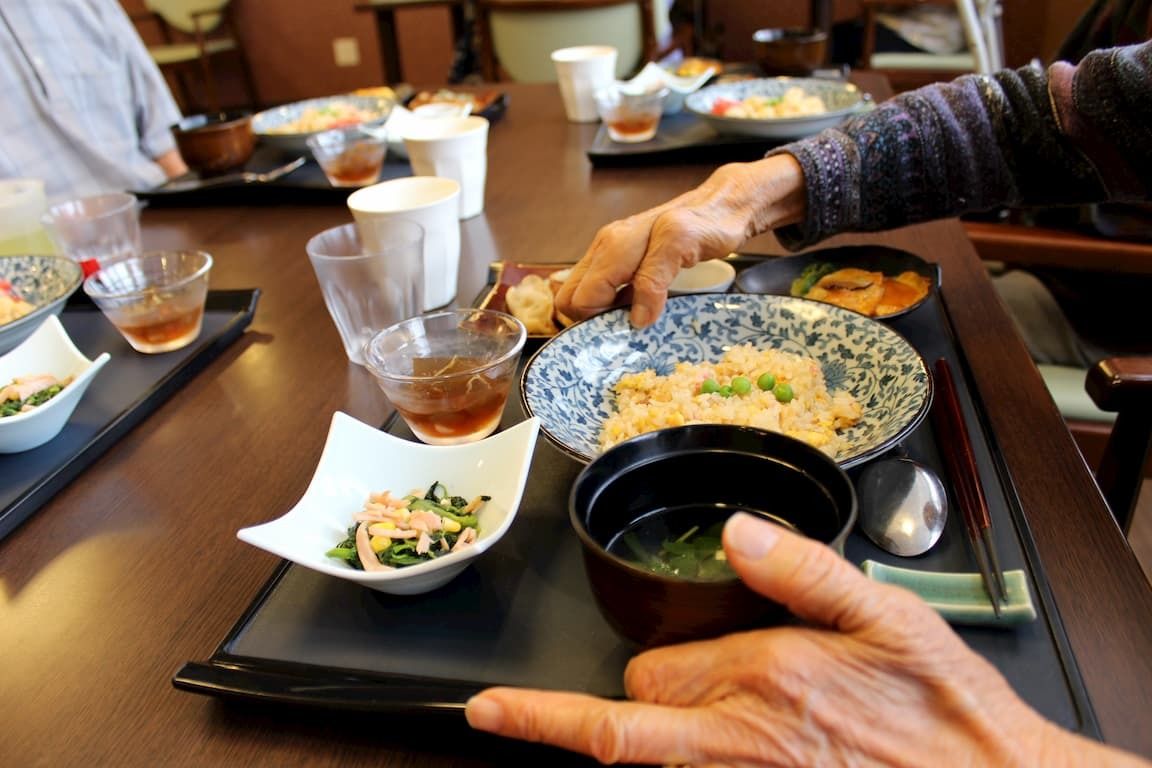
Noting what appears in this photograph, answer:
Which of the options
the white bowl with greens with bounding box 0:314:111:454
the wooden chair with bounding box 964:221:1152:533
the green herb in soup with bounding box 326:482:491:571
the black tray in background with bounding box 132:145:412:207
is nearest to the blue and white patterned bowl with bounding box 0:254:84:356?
the white bowl with greens with bounding box 0:314:111:454

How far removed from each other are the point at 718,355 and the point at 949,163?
0.49 metres

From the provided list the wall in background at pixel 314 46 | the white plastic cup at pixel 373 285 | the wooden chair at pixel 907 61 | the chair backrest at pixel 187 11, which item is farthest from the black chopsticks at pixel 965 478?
the chair backrest at pixel 187 11

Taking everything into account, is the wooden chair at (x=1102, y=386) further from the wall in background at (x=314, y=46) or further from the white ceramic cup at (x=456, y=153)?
the wall in background at (x=314, y=46)

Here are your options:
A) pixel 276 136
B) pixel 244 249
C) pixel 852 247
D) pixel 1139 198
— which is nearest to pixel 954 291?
pixel 852 247

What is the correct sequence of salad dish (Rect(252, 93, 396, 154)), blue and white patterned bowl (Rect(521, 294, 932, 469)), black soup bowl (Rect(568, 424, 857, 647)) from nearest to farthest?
1. black soup bowl (Rect(568, 424, 857, 647))
2. blue and white patterned bowl (Rect(521, 294, 932, 469))
3. salad dish (Rect(252, 93, 396, 154))

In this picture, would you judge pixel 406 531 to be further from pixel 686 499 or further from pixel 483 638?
pixel 686 499

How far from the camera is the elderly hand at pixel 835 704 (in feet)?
1.69

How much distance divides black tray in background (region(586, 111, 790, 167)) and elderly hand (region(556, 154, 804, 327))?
2.74 ft

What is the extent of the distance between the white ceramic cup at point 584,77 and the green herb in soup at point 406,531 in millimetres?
1822

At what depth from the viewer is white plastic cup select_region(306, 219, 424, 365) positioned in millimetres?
1172

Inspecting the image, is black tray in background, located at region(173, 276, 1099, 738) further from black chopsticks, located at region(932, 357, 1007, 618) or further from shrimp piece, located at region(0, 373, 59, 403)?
shrimp piece, located at region(0, 373, 59, 403)

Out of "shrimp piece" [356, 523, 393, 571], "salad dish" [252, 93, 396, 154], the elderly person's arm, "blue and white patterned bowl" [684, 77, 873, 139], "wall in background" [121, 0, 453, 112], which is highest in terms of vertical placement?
the elderly person's arm

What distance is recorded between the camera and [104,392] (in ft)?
3.80

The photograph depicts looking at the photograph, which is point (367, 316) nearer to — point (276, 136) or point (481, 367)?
point (481, 367)
